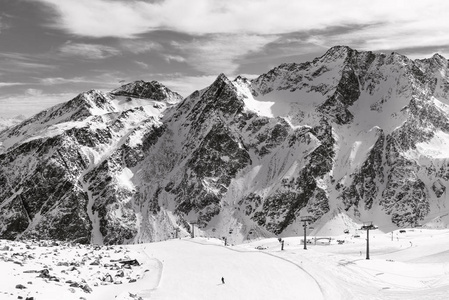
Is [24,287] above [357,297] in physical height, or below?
above

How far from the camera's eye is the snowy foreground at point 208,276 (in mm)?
30266

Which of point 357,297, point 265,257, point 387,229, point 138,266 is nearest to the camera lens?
point 357,297

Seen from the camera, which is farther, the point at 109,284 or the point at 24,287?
the point at 109,284

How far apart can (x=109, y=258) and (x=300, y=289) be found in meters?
19.8

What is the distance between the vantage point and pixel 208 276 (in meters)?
40.3

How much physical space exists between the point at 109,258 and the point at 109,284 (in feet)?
43.2

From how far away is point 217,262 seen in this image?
47.9m

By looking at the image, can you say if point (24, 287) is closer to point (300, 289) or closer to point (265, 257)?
point (300, 289)

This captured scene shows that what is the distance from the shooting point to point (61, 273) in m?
32.9

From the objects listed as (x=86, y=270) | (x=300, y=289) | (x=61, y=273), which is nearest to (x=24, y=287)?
(x=61, y=273)

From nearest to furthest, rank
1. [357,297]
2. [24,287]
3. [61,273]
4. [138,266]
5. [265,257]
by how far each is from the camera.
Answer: [24,287], [61,273], [357,297], [138,266], [265,257]

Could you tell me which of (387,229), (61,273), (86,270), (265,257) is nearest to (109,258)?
(86,270)

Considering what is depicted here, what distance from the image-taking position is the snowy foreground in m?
30.3

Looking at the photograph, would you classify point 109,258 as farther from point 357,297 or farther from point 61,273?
point 357,297
